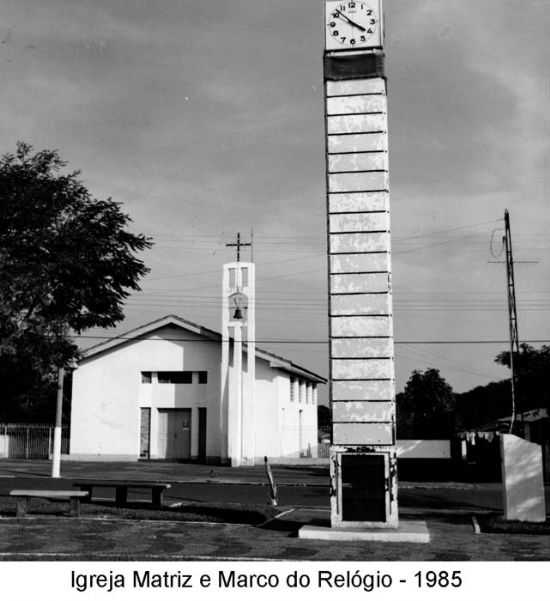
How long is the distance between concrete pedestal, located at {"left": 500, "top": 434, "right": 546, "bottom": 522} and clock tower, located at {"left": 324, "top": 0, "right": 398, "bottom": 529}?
3141 mm

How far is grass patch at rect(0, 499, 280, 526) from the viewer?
12922mm

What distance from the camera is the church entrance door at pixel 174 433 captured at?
3766cm

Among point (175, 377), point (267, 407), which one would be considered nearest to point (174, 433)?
point (175, 377)

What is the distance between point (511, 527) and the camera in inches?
473

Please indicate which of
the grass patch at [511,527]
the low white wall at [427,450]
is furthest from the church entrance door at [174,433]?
the grass patch at [511,527]

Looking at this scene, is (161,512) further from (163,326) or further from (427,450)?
(163,326)

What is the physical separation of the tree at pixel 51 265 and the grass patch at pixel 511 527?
32.2 ft

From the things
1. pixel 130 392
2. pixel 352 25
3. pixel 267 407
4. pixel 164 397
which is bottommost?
pixel 267 407

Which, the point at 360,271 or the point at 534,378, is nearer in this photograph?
the point at 360,271

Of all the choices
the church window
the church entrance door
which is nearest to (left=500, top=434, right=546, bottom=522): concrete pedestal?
the church entrance door

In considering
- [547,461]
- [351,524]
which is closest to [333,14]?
[351,524]

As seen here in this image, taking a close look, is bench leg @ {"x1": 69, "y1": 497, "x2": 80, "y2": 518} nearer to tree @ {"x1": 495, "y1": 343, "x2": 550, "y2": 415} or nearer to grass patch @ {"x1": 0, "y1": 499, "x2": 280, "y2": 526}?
grass patch @ {"x1": 0, "y1": 499, "x2": 280, "y2": 526}

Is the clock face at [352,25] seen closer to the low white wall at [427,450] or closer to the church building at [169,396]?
the low white wall at [427,450]

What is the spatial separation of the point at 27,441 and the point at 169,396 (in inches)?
324
